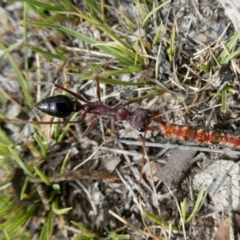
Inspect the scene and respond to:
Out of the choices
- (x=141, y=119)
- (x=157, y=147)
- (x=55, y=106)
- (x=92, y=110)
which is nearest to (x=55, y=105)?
(x=55, y=106)

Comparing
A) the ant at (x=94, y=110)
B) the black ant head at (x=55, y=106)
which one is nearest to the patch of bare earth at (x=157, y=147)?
the ant at (x=94, y=110)

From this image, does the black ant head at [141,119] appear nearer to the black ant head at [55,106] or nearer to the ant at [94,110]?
the ant at [94,110]

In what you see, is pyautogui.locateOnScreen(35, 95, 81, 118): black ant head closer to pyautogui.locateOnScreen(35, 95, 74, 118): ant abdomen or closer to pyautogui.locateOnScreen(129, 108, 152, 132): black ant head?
pyautogui.locateOnScreen(35, 95, 74, 118): ant abdomen

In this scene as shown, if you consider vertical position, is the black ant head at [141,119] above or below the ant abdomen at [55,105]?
below

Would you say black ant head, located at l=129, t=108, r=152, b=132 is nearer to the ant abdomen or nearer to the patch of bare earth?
the patch of bare earth

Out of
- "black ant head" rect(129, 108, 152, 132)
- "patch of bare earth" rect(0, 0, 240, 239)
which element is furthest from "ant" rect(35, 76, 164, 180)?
"patch of bare earth" rect(0, 0, 240, 239)

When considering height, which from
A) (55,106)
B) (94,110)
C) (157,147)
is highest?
(55,106)

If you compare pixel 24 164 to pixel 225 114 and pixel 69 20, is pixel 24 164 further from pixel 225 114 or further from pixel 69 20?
pixel 225 114

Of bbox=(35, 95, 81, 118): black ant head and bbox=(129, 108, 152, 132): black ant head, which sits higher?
bbox=(35, 95, 81, 118): black ant head

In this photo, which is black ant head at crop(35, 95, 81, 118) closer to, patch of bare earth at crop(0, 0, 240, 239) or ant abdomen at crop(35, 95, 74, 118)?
ant abdomen at crop(35, 95, 74, 118)

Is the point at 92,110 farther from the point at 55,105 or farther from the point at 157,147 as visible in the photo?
the point at 157,147
